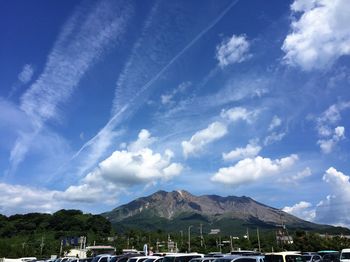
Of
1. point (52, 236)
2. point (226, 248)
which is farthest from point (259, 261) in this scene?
point (52, 236)

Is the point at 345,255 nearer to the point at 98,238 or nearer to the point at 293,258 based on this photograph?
the point at 293,258

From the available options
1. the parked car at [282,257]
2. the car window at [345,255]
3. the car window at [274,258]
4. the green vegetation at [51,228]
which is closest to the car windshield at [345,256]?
the car window at [345,255]

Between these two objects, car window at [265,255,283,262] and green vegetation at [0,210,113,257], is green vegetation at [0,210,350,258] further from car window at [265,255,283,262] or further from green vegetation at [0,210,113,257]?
car window at [265,255,283,262]

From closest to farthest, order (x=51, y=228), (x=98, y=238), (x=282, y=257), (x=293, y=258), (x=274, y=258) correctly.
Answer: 1. (x=282, y=257)
2. (x=274, y=258)
3. (x=293, y=258)
4. (x=98, y=238)
5. (x=51, y=228)

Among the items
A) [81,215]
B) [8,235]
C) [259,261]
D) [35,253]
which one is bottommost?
[259,261]

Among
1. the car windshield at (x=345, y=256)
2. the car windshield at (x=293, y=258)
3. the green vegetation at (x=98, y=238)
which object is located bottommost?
the car windshield at (x=293, y=258)

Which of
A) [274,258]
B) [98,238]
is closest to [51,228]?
[98,238]

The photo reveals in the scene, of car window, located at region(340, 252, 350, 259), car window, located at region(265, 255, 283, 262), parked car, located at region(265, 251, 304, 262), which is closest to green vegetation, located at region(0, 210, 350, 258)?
car window, located at region(340, 252, 350, 259)

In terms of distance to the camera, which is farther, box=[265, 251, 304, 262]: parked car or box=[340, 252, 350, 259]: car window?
box=[340, 252, 350, 259]: car window

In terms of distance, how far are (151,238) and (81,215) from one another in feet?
203

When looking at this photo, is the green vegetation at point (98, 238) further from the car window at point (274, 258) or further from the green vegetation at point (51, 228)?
the car window at point (274, 258)

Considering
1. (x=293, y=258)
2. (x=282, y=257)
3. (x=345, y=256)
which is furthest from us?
(x=345, y=256)

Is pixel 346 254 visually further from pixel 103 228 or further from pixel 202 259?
pixel 103 228

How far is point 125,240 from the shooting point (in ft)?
302
